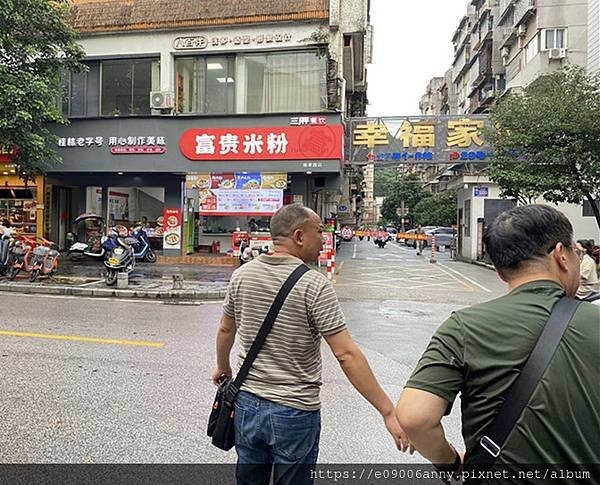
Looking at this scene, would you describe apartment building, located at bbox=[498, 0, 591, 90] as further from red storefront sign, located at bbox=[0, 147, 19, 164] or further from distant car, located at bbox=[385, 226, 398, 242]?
red storefront sign, located at bbox=[0, 147, 19, 164]

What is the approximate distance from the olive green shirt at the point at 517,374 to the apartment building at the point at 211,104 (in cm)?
1556

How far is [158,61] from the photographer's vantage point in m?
18.8

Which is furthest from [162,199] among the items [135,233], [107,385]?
[107,385]

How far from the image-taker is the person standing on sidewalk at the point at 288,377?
2.30 meters

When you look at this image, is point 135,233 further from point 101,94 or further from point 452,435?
point 452,435

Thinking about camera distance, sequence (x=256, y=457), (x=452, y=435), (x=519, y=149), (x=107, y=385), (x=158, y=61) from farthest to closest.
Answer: (x=158, y=61) → (x=519, y=149) → (x=107, y=385) → (x=452, y=435) → (x=256, y=457)

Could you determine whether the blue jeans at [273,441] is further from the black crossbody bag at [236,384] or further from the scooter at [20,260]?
the scooter at [20,260]

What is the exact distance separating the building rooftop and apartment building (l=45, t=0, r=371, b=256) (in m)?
0.04

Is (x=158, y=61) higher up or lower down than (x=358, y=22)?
lower down

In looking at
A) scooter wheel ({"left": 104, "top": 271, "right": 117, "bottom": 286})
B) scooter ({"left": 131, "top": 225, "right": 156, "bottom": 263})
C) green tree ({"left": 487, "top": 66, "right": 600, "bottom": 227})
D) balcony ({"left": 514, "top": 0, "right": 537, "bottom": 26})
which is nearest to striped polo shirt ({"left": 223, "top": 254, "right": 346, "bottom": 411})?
scooter wheel ({"left": 104, "top": 271, "right": 117, "bottom": 286})

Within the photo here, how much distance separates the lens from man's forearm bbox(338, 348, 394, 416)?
2324mm

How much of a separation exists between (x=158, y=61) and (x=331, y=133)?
23.9ft

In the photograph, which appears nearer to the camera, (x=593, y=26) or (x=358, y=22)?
(x=358, y=22)

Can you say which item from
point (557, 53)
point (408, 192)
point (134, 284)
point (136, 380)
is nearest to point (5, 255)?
point (134, 284)
